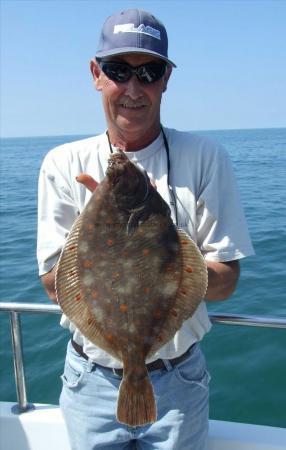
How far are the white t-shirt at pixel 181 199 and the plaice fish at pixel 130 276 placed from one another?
0.27 meters

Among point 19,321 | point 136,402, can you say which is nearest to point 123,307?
point 136,402

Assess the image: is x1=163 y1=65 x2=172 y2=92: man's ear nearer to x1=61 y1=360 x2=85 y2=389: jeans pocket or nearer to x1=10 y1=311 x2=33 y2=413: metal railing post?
x1=61 y1=360 x2=85 y2=389: jeans pocket

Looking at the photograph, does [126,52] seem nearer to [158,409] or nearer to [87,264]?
[87,264]

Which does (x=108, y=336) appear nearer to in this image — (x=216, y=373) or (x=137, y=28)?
(x=137, y=28)

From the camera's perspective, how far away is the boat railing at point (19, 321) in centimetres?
306

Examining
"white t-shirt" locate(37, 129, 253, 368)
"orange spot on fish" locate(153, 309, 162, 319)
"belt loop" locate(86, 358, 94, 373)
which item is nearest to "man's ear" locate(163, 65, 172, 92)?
"white t-shirt" locate(37, 129, 253, 368)

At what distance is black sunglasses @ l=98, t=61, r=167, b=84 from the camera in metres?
2.53

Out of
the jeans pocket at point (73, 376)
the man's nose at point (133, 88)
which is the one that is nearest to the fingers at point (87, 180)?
the man's nose at point (133, 88)

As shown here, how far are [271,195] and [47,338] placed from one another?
1369 cm

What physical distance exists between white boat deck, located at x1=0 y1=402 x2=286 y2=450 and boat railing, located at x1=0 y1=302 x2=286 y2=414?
0.09m

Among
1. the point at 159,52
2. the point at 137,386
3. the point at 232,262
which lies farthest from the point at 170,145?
the point at 137,386

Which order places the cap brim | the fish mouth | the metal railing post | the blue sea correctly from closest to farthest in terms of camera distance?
the fish mouth, the cap brim, the metal railing post, the blue sea

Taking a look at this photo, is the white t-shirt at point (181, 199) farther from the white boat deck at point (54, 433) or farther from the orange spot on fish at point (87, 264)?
the white boat deck at point (54, 433)

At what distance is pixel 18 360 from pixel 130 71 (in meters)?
2.14
